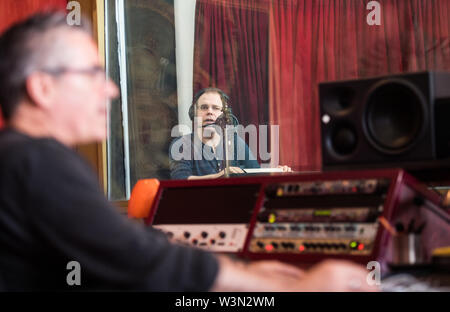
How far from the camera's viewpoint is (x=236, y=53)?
4328 millimetres

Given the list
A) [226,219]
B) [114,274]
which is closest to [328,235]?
[226,219]

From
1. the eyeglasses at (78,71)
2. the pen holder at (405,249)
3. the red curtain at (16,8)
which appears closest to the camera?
the eyeglasses at (78,71)

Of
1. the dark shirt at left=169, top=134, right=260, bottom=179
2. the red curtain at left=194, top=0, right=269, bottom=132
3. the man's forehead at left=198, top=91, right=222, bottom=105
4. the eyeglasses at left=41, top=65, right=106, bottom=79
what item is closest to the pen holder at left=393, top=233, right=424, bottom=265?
the eyeglasses at left=41, top=65, right=106, bottom=79

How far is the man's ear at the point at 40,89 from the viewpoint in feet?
2.98

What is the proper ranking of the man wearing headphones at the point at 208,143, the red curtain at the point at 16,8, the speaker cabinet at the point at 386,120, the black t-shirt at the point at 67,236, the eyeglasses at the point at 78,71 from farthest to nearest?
1. the red curtain at the point at 16,8
2. the man wearing headphones at the point at 208,143
3. the speaker cabinet at the point at 386,120
4. the eyeglasses at the point at 78,71
5. the black t-shirt at the point at 67,236

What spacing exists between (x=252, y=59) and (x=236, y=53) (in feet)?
0.46

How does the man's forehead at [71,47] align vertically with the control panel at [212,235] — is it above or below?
above

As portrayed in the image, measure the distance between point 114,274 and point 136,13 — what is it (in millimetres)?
3881

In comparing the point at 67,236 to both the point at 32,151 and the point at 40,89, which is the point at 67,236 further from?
the point at 40,89

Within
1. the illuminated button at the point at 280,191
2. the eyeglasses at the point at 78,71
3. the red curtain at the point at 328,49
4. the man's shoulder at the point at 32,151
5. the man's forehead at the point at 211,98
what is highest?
the red curtain at the point at 328,49

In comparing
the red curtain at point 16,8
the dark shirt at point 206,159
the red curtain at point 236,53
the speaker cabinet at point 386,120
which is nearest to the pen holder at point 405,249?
the speaker cabinet at point 386,120

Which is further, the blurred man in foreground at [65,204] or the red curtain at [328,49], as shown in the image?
the red curtain at [328,49]

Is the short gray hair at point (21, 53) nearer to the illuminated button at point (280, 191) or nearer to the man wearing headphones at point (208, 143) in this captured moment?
the illuminated button at point (280, 191)

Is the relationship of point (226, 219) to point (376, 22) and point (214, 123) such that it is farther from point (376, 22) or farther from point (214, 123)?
point (376, 22)
